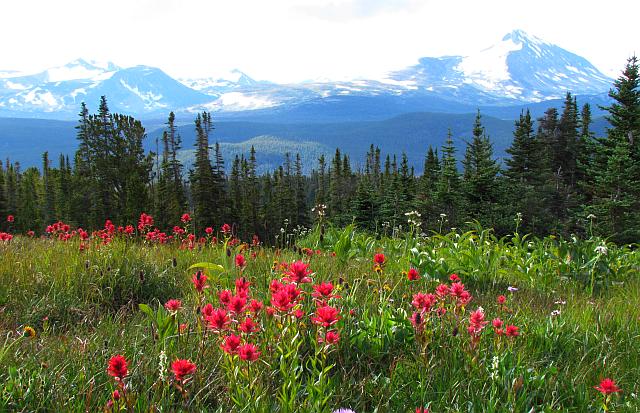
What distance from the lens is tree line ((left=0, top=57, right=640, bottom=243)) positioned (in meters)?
34.1

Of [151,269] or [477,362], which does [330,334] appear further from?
[151,269]

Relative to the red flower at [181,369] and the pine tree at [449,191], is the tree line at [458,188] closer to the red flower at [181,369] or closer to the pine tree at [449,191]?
the pine tree at [449,191]

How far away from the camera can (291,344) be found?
2389 millimetres

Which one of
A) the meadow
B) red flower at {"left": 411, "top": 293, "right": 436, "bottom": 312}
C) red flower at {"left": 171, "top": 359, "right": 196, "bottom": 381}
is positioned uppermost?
red flower at {"left": 171, "top": 359, "right": 196, "bottom": 381}

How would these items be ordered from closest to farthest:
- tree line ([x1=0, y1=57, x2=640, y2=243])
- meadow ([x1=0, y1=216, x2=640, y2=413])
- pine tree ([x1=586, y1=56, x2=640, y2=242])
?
meadow ([x1=0, y1=216, x2=640, y2=413])
pine tree ([x1=586, y1=56, x2=640, y2=242])
tree line ([x1=0, y1=57, x2=640, y2=243])

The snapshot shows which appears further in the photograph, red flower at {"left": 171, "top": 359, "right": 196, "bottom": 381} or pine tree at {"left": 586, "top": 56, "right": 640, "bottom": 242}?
pine tree at {"left": 586, "top": 56, "right": 640, "bottom": 242}

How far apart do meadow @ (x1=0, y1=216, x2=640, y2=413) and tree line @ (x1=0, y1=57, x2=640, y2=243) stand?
1657cm

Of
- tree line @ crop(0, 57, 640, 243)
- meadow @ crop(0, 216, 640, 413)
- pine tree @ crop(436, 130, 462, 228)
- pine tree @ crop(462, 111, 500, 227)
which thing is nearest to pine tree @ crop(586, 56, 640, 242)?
tree line @ crop(0, 57, 640, 243)

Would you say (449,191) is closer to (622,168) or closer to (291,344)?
(622,168)

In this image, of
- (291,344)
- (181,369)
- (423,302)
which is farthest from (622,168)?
(181,369)

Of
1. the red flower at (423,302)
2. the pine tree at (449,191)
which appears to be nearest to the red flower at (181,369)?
the red flower at (423,302)

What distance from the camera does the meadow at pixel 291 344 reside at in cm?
224

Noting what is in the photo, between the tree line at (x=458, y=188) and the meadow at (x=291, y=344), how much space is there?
16.6 m

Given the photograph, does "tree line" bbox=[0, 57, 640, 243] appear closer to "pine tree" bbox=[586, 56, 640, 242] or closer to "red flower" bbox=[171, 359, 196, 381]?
"pine tree" bbox=[586, 56, 640, 242]
